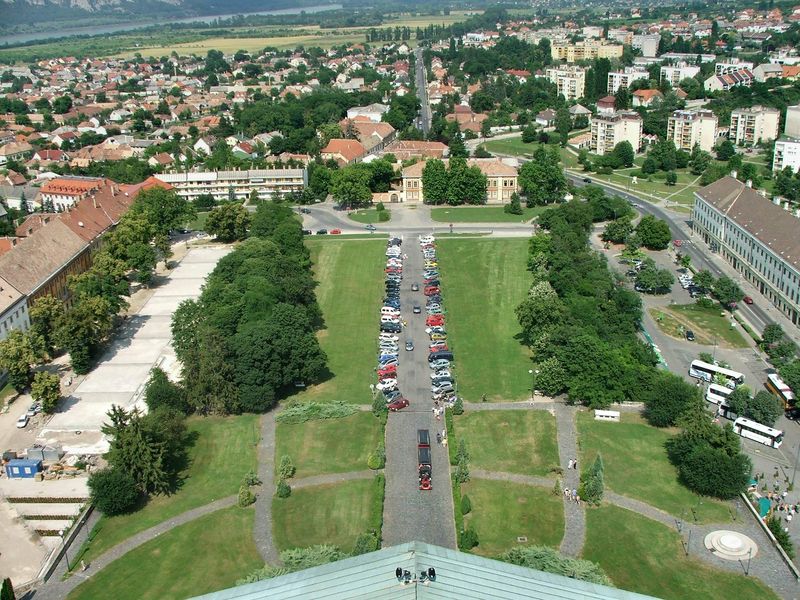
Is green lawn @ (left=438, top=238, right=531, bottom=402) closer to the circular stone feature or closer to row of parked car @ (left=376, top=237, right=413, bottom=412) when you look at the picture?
row of parked car @ (left=376, top=237, right=413, bottom=412)

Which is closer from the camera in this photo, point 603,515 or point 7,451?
point 603,515

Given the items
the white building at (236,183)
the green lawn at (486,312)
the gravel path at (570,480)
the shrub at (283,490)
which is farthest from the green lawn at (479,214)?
the shrub at (283,490)

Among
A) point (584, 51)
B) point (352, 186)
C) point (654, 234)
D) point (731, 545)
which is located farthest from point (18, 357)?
point (584, 51)

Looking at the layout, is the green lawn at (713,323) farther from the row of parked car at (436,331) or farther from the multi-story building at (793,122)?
the multi-story building at (793,122)

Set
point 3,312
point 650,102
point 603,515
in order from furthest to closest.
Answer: point 650,102
point 3,312
point 603,515

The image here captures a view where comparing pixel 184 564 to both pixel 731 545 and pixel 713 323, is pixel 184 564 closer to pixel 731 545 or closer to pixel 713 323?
pixel 731 545

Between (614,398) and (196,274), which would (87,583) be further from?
(196,274)

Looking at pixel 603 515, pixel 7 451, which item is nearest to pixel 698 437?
pixel 603 515
